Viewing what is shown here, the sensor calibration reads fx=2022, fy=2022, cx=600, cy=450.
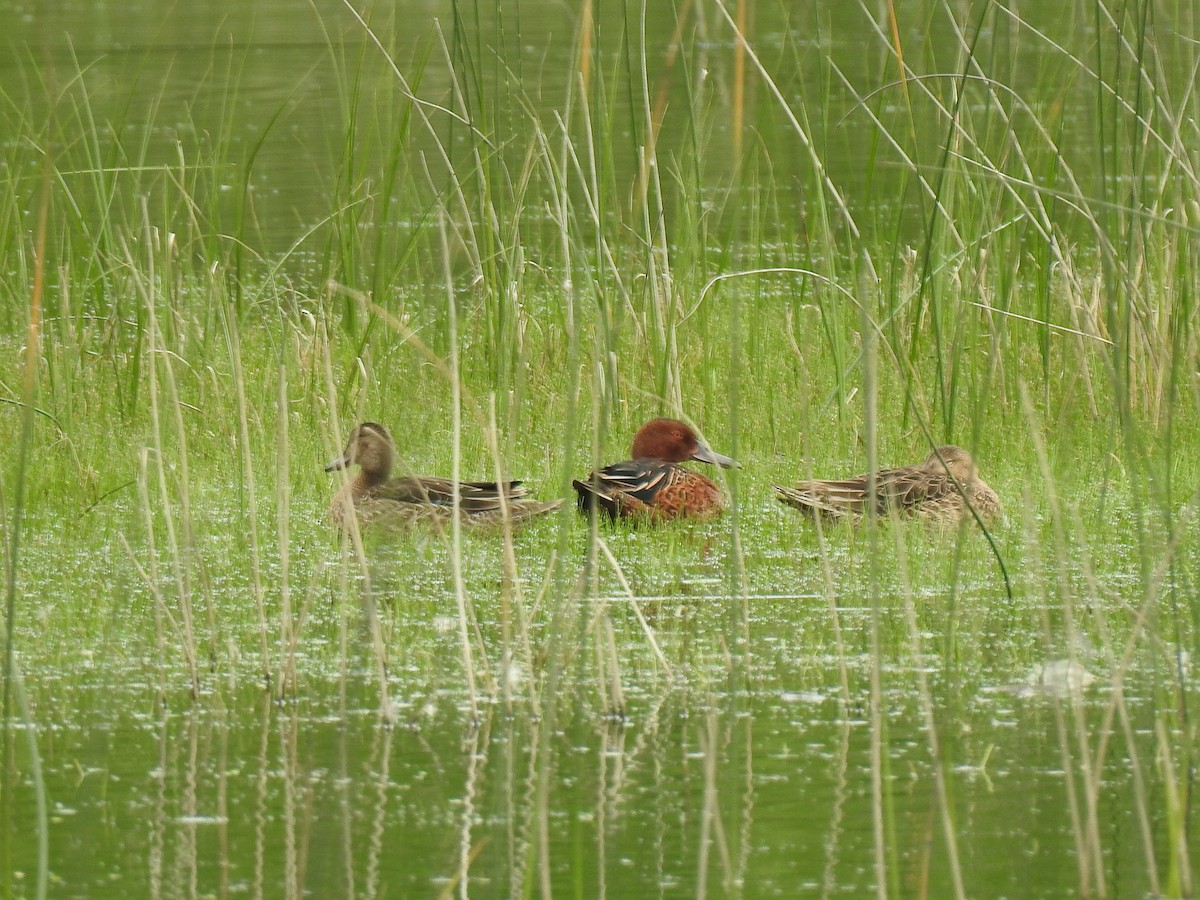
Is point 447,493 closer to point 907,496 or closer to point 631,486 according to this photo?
point 631,486

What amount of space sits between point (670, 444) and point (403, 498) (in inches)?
32.3

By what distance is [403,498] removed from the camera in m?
5.49

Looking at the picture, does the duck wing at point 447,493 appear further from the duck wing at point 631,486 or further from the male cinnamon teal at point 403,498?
the duck wing at point 631,486

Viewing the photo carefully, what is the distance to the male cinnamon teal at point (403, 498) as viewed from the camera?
Result: 206 inches

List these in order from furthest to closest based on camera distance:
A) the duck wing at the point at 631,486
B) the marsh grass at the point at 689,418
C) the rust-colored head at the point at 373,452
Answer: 1. the rust-colored head at the point at 373,452
2. the duck wing at the point at 631,486
3. the marsh grass at the point at 689,418

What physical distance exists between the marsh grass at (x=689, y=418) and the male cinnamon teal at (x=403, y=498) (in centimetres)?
9

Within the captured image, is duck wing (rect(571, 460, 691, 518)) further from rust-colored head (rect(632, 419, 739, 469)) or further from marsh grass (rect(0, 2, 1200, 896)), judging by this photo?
rust-colored head (rect(632, 419, 739, 469))

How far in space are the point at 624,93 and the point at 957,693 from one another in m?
11.8

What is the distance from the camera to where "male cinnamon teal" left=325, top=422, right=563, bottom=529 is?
17.1 feet

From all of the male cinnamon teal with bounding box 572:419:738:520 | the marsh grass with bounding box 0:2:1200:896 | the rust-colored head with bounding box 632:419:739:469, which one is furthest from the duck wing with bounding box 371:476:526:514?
the rust-colored head with bounding box 632:419:739:469

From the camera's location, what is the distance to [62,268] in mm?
7023

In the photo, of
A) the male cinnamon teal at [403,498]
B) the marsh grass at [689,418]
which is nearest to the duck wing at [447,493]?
the male cinnamon teal at [403,498]

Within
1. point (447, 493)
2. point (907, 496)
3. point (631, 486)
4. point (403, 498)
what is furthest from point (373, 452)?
point (907, 496)

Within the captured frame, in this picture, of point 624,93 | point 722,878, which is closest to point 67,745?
point 722,878
